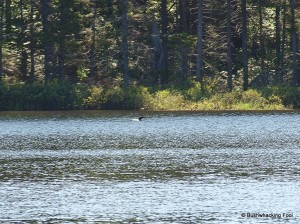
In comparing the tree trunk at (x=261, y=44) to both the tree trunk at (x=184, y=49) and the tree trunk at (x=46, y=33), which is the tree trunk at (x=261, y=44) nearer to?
the tree trunk at (x=184, y=49)

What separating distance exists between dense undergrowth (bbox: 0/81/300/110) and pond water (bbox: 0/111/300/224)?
8.57 meters

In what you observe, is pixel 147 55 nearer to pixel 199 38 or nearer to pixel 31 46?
pixel 199 38

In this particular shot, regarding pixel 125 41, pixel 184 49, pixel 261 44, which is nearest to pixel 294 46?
pixel 261 44

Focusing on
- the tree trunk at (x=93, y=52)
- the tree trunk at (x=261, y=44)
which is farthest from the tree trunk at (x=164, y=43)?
the tree trunk at (x=261, y=44)

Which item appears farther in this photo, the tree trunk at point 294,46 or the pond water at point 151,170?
the tree trunk at point 294,46

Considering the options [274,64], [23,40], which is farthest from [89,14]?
[274,64]

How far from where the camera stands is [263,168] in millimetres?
38562

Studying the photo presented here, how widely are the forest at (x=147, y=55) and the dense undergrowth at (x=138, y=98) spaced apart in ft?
0.25

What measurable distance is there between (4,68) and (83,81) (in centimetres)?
689

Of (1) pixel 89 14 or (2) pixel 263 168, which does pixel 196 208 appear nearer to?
(2) pixel 263 168

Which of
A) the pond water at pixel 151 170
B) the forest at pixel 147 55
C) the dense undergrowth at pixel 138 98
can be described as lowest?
the pond water at pixel 151 170

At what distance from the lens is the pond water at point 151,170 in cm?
2886

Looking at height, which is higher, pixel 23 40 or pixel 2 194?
pixel 23 40

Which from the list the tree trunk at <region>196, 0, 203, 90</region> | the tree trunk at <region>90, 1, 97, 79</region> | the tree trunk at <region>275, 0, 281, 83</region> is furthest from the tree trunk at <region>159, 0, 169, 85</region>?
the tree trunk at <region>275, 0, 281, 83</region>
